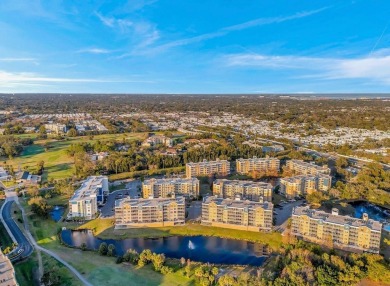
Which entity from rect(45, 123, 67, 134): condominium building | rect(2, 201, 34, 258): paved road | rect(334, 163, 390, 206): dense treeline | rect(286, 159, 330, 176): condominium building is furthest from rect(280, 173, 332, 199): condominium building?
rect(45, 123, 67, 134): condominium building

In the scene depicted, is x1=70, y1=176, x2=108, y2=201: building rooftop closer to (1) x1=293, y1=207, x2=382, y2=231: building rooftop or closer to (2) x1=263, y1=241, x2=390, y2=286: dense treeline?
(2) x1=263, y1=241, x2=390, y2=286: dense treeline

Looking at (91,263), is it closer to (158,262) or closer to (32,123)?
(158,262)

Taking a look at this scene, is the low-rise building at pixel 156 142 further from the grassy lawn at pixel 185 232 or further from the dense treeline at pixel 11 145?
the grassy lawn at pixel 185 232

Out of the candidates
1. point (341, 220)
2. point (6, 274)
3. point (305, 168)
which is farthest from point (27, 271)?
point (305, 168)

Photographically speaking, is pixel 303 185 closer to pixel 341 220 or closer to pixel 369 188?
pixel 369 188

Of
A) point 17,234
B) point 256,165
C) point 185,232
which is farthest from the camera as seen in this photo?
point 256,165

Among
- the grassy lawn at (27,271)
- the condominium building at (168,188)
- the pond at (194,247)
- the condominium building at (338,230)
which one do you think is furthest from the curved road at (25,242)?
the condominium building at (338,230)

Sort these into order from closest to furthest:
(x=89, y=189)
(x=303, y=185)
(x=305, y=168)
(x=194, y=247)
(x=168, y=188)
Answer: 1. (x=194, y=247)
2. (x=89, y=189)
3. (x=168, y=188)
4. (x=303, y=185)
5. (x=305, y=168)
